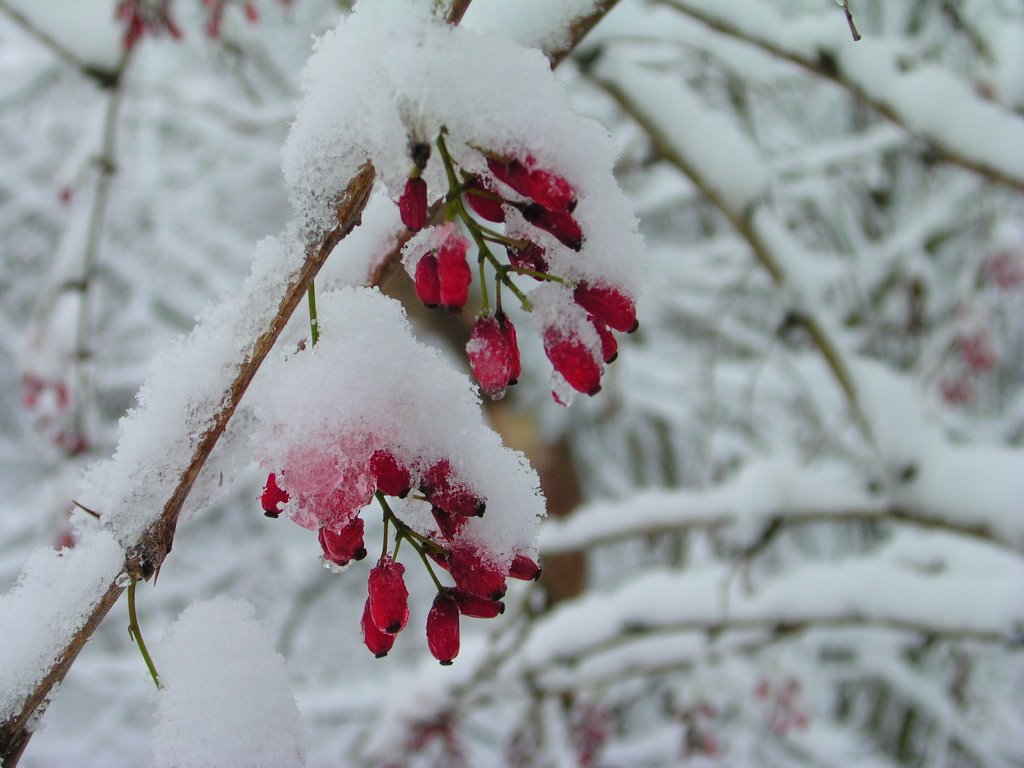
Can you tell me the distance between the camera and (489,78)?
2.15 feet

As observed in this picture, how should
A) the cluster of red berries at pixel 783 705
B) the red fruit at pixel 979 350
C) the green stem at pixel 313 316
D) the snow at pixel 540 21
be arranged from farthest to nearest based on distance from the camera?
the red fruit at pixel 979 350, the cluster of red berries at pixel 783 705, the snow at pixel 540 21, the green stem at pixel 313 316

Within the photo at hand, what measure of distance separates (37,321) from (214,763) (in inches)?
102

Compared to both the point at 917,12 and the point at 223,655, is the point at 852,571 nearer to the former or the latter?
the point at 223,655

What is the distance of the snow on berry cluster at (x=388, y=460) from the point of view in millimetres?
707

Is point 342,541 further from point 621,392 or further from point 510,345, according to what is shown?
point 621,392

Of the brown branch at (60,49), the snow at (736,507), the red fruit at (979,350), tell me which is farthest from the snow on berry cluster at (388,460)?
the red fruit at (979,350)

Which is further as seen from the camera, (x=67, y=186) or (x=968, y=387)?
(x=968, y=387)

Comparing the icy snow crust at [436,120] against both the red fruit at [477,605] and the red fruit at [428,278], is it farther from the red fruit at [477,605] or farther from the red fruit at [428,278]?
the red fruit at [477,605]

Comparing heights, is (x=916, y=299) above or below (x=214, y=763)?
above

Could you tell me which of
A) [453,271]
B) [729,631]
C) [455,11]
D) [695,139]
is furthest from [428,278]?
[729,631]

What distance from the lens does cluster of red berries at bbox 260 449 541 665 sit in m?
0.71

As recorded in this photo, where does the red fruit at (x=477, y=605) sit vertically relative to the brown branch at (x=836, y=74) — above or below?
below

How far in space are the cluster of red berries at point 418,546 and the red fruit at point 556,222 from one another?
238mm

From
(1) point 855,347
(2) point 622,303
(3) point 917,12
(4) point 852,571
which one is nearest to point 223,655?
(2) point 622,303
